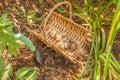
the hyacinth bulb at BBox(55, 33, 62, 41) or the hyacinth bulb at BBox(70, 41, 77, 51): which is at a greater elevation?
the hyacinth bulb at BBox(55, 33, 62, 41)

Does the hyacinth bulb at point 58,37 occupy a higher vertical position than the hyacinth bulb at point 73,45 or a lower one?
higher

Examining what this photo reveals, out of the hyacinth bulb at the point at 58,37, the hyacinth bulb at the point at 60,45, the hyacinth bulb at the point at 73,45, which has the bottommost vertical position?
the hyacinth bulb at the point at 73,45

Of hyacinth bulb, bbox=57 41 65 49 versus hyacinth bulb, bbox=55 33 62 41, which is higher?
hyacinth bulb, bbox=55 33 62 41

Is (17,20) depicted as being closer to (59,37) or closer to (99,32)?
(59,37)

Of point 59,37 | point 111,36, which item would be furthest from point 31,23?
point 111,36

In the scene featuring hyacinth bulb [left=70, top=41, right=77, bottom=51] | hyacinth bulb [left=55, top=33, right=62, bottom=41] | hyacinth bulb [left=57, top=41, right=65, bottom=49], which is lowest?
hyacinth bulb [left=70, top=41, right=77, bottom=51]

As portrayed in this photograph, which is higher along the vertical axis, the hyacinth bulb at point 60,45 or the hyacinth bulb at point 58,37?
the hyacinth bulb at point 58,37

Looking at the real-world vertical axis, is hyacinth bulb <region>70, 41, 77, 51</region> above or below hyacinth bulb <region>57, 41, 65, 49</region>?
below

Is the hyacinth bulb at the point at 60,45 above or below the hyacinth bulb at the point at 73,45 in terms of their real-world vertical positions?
above
